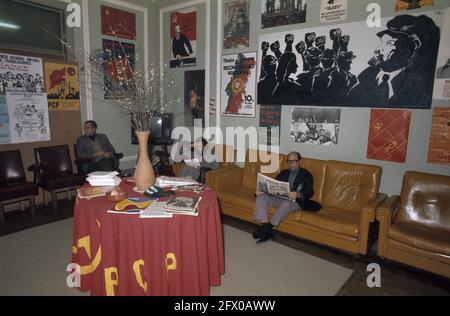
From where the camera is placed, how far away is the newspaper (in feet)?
11.1

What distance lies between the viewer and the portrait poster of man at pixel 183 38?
5207mm

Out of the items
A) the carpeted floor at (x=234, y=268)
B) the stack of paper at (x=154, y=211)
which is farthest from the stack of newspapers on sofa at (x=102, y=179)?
the carpeted floor at (x=234, y=268)

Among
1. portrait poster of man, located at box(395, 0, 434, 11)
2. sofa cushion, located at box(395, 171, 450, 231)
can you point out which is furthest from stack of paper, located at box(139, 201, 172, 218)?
portrait poster of man, located at box(395, 0, 434, 11)

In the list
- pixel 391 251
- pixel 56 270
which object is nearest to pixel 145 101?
pixel 56 270

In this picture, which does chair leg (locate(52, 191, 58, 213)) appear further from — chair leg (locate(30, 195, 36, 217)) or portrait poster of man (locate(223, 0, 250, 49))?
portrait poster of man (locate(223, 0, 250, 49))

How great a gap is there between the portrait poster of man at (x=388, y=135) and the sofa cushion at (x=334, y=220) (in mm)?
813

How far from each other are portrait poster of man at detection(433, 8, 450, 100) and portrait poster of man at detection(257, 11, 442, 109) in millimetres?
50

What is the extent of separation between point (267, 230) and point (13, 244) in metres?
2.85

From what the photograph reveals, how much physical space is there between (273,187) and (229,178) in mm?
931

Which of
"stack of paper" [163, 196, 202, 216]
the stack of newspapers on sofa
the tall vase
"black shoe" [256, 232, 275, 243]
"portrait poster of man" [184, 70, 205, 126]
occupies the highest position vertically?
"portrait poster of man" [184, 70, 205, 126]

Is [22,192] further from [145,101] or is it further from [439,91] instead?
[439,91]

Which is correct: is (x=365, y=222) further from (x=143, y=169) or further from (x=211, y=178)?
(x=143, y=169)

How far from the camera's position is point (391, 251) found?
289cm

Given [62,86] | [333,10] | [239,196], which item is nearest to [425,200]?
[239,196]
